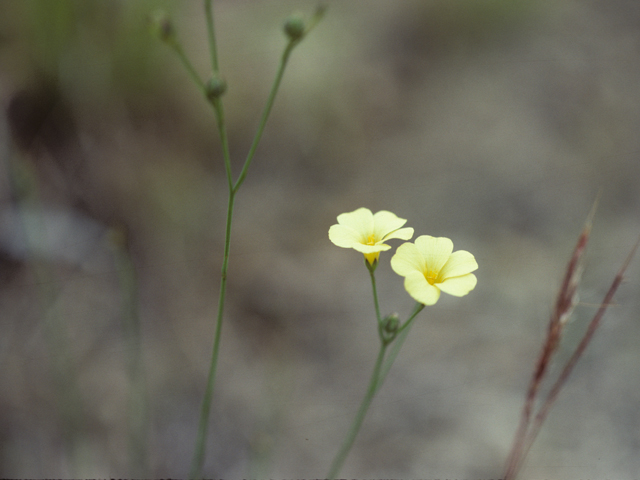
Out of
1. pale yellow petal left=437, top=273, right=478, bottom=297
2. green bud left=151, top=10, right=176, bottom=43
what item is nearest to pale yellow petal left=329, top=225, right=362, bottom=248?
pale yellow petal left=437, top=273, right=478, bottom=297

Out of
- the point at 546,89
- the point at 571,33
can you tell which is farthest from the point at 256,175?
the point at 571,33

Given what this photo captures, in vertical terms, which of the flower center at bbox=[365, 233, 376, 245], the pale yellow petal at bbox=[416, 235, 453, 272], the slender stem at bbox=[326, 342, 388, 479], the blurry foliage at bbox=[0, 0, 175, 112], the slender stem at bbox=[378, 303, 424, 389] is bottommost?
the slender stem at bbox=[326, 342, 388, 479]

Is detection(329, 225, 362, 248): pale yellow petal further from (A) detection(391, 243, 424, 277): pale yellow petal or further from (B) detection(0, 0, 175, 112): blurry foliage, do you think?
(B) detection(0, 0, 175, 112): blurry foliage

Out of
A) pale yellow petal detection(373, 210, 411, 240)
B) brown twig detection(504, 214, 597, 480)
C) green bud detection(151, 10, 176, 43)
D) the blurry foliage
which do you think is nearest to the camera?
green bud detection(151, 10, 176, 43)

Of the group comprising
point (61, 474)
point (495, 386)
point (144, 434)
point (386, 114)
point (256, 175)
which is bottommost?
point (61, 474)

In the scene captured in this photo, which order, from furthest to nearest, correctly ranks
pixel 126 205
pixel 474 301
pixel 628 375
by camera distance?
1. pixel 126 205
2. pixel 474 301
3. pixel 628 375

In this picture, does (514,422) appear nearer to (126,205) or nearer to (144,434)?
(144,434)

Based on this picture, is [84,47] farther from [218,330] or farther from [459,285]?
[459,285]

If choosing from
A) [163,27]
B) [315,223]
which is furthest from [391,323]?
[315,223]
